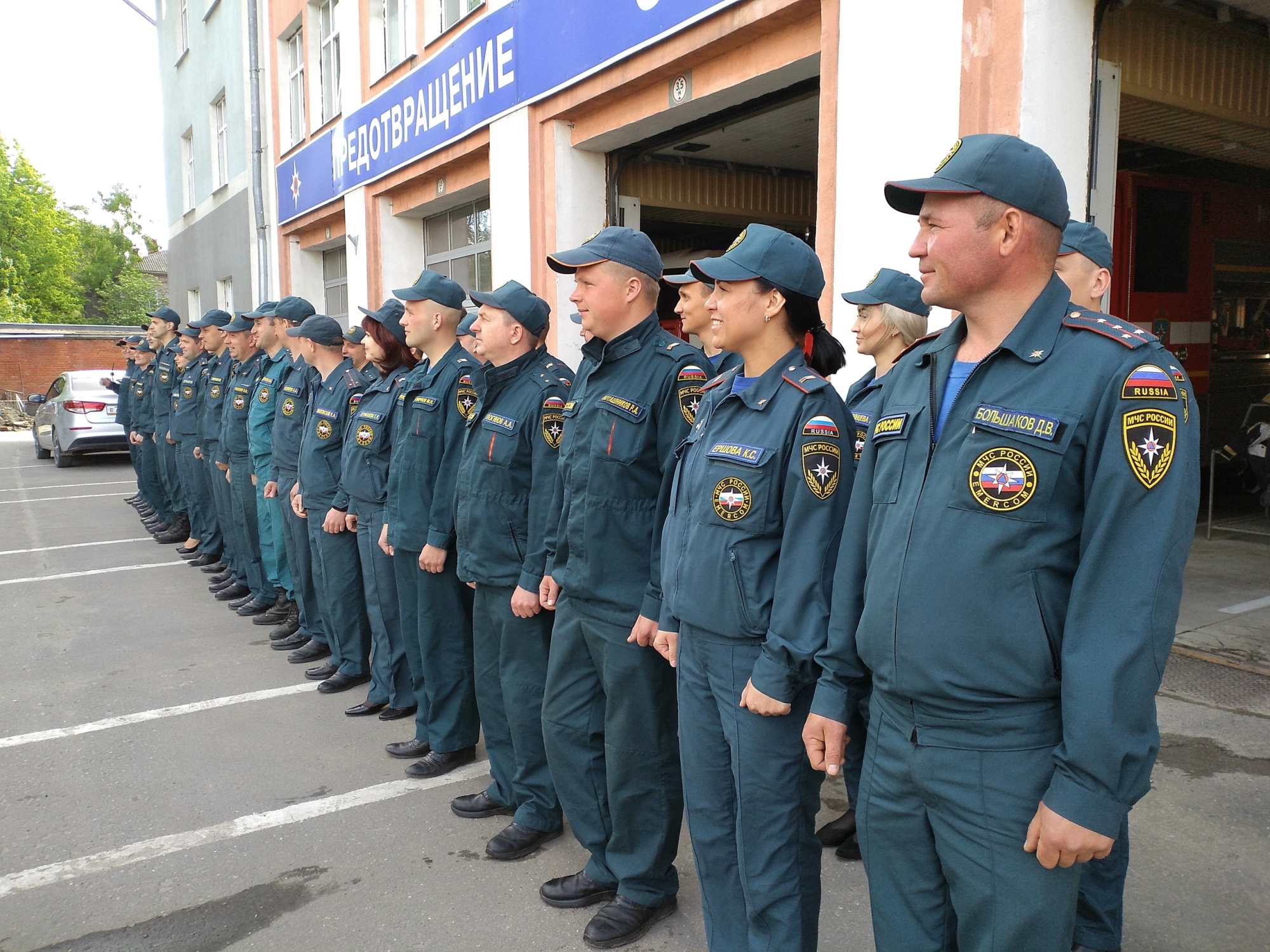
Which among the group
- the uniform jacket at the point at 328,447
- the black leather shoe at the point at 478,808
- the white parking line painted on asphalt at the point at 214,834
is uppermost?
the uniform jacket at the point at 328,447

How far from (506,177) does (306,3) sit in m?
6.92

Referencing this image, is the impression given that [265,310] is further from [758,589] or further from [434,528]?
[758,589]

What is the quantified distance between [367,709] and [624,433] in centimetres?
256

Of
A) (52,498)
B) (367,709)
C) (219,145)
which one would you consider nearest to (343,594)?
(367,709)

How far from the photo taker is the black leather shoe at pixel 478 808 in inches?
141

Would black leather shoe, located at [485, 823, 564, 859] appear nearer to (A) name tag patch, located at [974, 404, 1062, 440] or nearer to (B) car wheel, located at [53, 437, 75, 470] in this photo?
(A) name tag patch, located at [974, 404, 1062, 440]

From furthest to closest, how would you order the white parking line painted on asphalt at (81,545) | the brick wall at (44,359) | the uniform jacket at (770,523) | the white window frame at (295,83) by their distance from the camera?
1. the brick wall at (44,359)
2. the white window frame at (295,83)
3. the white parking line painted on asphalt at (81,545)
4. the uniform jacket at (770,523)

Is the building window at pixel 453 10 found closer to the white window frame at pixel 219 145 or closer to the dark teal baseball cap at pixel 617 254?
the dark teal baseball cap at pixel 617 254

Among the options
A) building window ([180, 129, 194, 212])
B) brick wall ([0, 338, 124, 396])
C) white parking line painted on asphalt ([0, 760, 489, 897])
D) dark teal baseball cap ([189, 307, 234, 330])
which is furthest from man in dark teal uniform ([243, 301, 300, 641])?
brick wall ([0, 338, 124, 396])

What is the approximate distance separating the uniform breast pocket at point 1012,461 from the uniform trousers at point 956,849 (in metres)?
0.40

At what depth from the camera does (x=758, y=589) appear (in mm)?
2244

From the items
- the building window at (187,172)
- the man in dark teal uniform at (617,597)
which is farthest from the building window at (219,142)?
the man in dark teal uniform at (617,597)

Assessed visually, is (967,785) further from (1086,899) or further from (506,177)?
(506,177)

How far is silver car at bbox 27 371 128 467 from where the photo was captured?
1505 cm
